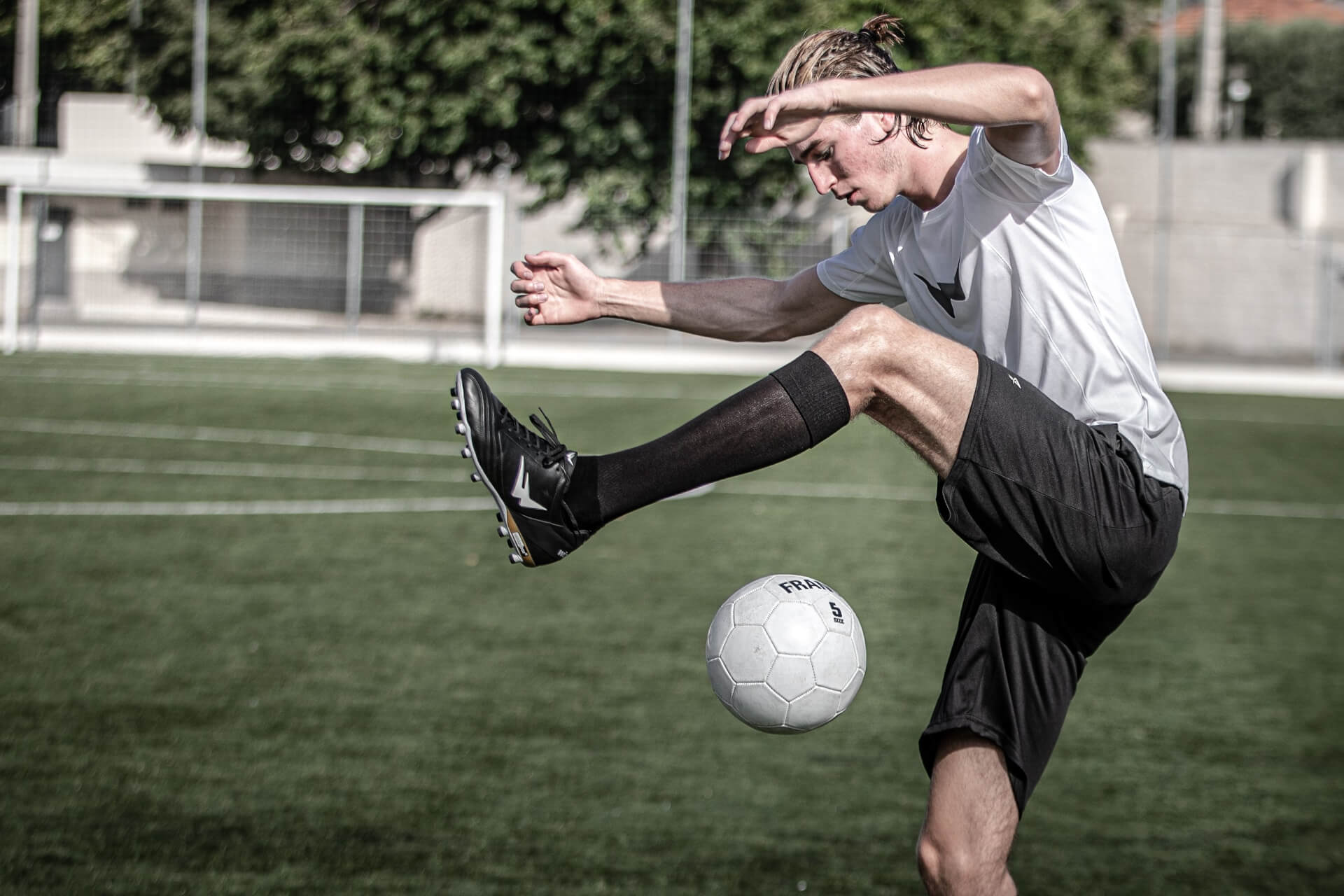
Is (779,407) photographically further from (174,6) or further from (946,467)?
(174,6)

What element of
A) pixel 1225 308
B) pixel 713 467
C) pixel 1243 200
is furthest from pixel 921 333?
pixel 1243 200

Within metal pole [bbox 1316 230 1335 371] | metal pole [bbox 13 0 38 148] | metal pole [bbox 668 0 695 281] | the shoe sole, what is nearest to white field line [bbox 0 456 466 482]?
the shoe sole

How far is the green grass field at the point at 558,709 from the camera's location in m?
4.25

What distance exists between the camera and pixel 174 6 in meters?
25.2

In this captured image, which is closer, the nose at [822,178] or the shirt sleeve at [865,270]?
the nose at [822,178]

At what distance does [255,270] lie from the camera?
22.6 metres

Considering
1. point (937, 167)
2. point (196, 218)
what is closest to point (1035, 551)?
point (937, 167)

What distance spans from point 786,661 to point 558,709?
7.83ft

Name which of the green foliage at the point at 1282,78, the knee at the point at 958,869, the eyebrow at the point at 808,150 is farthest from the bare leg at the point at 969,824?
the green foliage at the point at 1282,78

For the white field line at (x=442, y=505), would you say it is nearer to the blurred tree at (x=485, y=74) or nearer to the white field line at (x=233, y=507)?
the white field line at (x=233, y=507)

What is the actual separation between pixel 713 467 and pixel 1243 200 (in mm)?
32429

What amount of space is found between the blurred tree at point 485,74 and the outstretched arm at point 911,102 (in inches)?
790

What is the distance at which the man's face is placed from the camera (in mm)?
3291

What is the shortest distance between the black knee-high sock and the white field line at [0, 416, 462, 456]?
9703 mm
